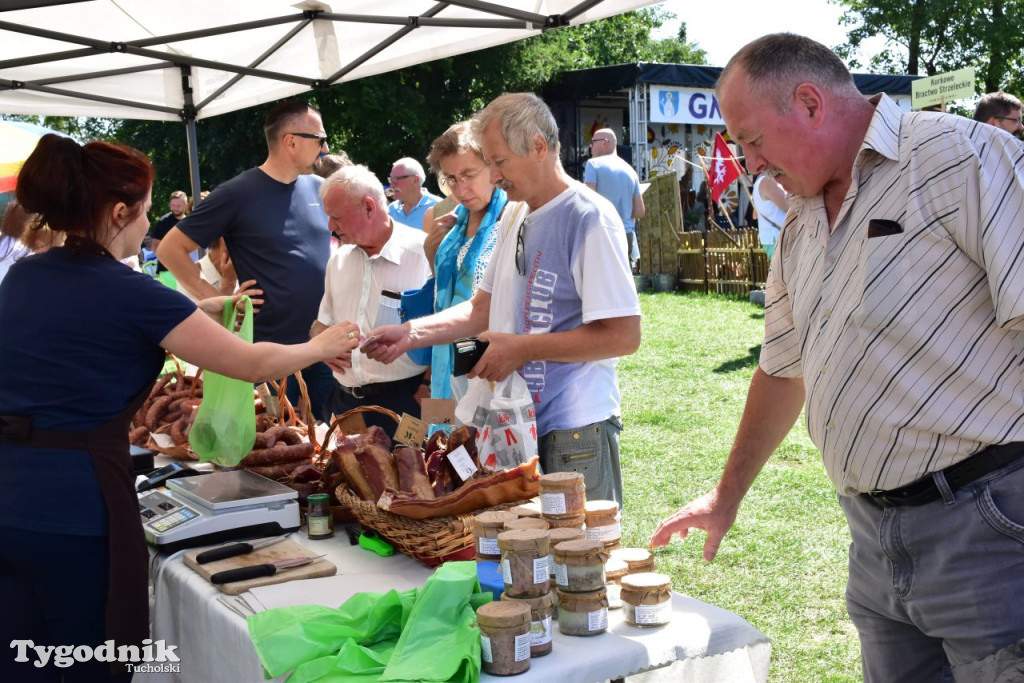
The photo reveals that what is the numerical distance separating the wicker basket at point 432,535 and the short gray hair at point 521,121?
1.00 m

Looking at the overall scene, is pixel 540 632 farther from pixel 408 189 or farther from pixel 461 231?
pixel 408 189

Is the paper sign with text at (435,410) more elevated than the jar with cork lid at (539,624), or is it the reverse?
the paper sign with text at (435,410)

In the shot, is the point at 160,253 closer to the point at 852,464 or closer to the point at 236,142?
the point at 852,464

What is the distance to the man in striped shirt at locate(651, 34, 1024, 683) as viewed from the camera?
1.51m

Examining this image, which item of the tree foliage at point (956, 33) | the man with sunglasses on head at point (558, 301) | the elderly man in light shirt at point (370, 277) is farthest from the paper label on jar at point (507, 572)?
the tree foliage at point (956, 33)

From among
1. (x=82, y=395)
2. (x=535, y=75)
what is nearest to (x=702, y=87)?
(x=535, y=75)

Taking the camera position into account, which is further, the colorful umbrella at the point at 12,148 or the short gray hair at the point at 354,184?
the colorful umbrella at the point at 12,148

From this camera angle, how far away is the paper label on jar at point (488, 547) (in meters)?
1.98

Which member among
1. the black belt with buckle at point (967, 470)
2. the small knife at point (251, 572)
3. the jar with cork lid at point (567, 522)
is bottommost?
the small knife at point (251, 572)

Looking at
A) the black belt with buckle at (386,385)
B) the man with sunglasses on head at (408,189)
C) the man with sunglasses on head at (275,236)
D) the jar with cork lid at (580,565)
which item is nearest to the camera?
the jar with cork lid at (580,565)

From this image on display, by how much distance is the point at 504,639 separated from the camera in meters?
1.60

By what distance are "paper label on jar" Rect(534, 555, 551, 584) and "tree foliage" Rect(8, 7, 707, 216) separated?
59.4 ft

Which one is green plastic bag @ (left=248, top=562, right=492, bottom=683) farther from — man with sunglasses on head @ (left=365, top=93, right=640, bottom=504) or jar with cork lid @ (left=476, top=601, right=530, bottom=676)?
man with sunglasses on head @ (left=365, top=93, right=640, bottom=504)

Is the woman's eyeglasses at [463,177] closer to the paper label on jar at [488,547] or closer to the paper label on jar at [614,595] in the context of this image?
the paper label on jar at [488,547]
